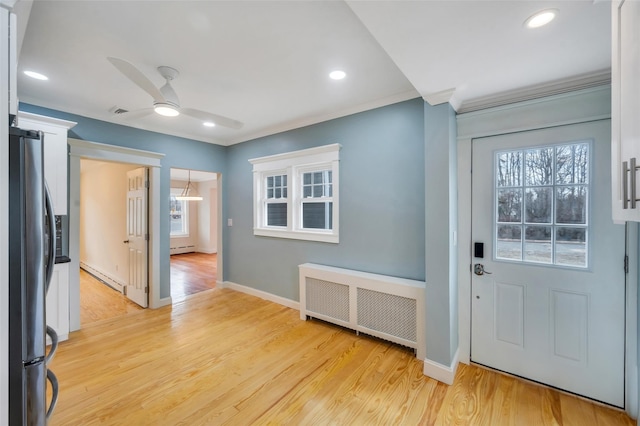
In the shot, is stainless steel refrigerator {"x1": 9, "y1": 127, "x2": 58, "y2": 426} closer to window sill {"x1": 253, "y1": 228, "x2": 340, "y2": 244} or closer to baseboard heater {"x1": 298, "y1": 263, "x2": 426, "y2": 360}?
baseboard heater {"x1": 298, "y1": 263, "x2": 426, "y2": 360}

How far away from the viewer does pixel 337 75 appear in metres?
2.39

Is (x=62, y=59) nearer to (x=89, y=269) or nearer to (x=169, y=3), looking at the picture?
(x=169, y=3)

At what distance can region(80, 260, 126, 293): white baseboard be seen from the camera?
4728 millimetres

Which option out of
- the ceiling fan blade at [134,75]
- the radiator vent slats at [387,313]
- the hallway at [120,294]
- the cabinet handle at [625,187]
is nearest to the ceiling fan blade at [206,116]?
the ceiling fan blade at [134,75]

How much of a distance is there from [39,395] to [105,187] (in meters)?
5.65

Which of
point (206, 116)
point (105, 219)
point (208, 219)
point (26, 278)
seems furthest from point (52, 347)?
point (208, 219)

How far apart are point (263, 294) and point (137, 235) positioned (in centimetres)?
215

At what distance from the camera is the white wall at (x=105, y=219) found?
4.67 metres

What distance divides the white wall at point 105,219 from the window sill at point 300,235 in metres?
2.36

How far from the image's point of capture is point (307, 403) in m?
2.01

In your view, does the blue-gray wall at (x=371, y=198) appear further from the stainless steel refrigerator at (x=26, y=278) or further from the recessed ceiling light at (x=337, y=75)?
the stainless steel refrigerator at (x=26, y=278)

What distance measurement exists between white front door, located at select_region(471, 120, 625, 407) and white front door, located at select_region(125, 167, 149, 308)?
14.0 feet

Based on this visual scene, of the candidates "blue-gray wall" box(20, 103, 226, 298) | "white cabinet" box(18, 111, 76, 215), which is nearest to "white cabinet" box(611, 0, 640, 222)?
"white cabinet" box(18, 111, 76, 215)

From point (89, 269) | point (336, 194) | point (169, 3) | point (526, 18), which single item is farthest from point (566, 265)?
point (89, 269)
